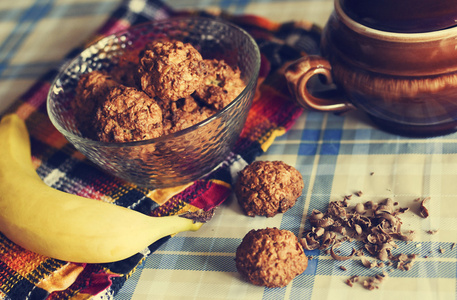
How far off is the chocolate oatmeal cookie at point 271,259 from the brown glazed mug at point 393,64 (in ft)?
1.25

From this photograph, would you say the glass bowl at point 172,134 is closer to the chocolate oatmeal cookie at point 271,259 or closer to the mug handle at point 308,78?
the mug handle at point 308,78

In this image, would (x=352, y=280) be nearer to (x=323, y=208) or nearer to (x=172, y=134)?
(x=323, y=208)

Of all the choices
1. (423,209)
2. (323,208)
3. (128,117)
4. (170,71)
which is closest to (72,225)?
(128,117)

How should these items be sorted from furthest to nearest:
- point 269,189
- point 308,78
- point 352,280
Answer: point 308,78
point 269,189
point 352,280

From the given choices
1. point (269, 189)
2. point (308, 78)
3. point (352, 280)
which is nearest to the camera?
point (352, 280)

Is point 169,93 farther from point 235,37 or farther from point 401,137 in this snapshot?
point 401,137

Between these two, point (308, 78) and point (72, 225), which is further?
point (308, 78)

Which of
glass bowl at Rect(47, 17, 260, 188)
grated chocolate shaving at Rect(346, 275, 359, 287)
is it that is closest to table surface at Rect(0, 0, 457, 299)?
grated chocolate shaving at Rect(346, 275, 359, 287)

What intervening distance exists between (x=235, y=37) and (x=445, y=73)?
55cm

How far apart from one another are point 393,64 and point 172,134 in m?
0.48

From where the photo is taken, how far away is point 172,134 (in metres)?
0.98

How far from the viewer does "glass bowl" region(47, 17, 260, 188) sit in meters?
1.00

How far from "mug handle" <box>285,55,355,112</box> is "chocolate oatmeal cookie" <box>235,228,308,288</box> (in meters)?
0.38

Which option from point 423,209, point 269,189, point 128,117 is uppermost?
point 128,117
